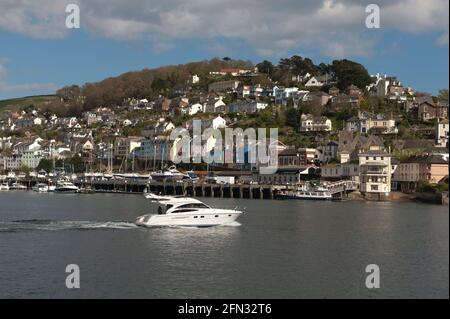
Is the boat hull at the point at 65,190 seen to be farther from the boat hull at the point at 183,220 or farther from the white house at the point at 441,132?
the boat hull at the point at 183,220

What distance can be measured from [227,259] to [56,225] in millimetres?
15580

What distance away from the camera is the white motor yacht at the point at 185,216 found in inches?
1617

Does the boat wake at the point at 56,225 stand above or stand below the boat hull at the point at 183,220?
below

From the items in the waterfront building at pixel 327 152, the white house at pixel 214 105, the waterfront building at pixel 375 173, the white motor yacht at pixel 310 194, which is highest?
the white house at pixel 214 105

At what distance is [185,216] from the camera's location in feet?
135

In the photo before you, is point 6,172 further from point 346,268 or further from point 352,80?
point 346,268

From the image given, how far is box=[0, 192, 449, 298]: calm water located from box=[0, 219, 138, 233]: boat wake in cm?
6

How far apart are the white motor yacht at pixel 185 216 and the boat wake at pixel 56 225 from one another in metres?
1.34

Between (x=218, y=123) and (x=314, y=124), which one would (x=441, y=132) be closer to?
(x=314, y=124)

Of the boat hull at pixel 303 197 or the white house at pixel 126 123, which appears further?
the white house at pixel 126 123

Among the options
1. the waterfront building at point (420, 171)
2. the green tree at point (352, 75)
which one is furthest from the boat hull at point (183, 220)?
the green tree at point (352, 75)

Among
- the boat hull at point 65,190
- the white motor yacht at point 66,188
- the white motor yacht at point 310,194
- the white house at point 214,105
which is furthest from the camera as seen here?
the white house at point 214,105

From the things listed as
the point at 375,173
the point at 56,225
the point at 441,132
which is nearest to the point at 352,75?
the point at 441,132

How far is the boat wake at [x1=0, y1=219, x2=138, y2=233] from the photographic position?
130 ft
